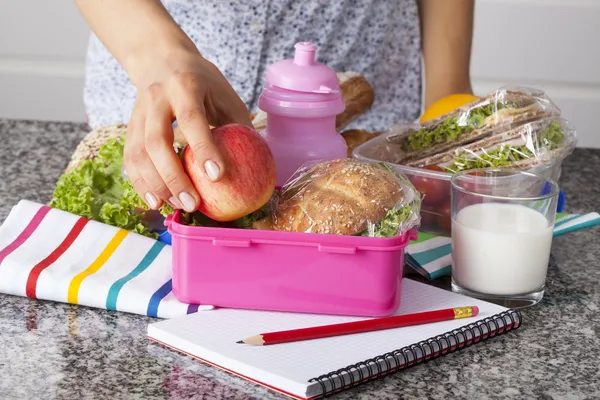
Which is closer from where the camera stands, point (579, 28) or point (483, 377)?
point (483, 377)

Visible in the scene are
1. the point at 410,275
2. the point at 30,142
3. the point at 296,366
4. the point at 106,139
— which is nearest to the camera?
the point at 296,366

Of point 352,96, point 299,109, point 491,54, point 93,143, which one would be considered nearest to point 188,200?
point 299,109

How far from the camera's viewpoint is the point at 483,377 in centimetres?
86

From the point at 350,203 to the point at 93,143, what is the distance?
588mm

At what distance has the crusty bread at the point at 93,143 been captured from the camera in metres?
1.36

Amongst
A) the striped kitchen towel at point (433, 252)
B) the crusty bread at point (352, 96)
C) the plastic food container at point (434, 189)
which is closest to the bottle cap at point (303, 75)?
the plastic food container at point (434, 189)

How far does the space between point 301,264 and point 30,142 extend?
2.70 feet

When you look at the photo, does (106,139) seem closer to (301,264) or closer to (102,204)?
(102,204)

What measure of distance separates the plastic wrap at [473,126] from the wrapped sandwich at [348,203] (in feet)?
0.77

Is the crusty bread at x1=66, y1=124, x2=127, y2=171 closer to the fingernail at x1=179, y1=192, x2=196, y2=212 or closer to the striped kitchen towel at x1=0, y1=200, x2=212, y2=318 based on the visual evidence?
the striped kitchen towel at x1=0, y1=200, x2=212, y2=318

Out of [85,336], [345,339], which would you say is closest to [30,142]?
[85,336]

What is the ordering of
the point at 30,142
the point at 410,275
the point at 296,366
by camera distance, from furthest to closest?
the point at 30,142 → the point at 410,275 → the point at 296,366

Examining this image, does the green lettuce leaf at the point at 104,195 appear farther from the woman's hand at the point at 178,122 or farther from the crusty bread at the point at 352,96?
the crusty bread at the point at 352,96

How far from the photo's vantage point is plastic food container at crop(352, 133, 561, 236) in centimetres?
114
